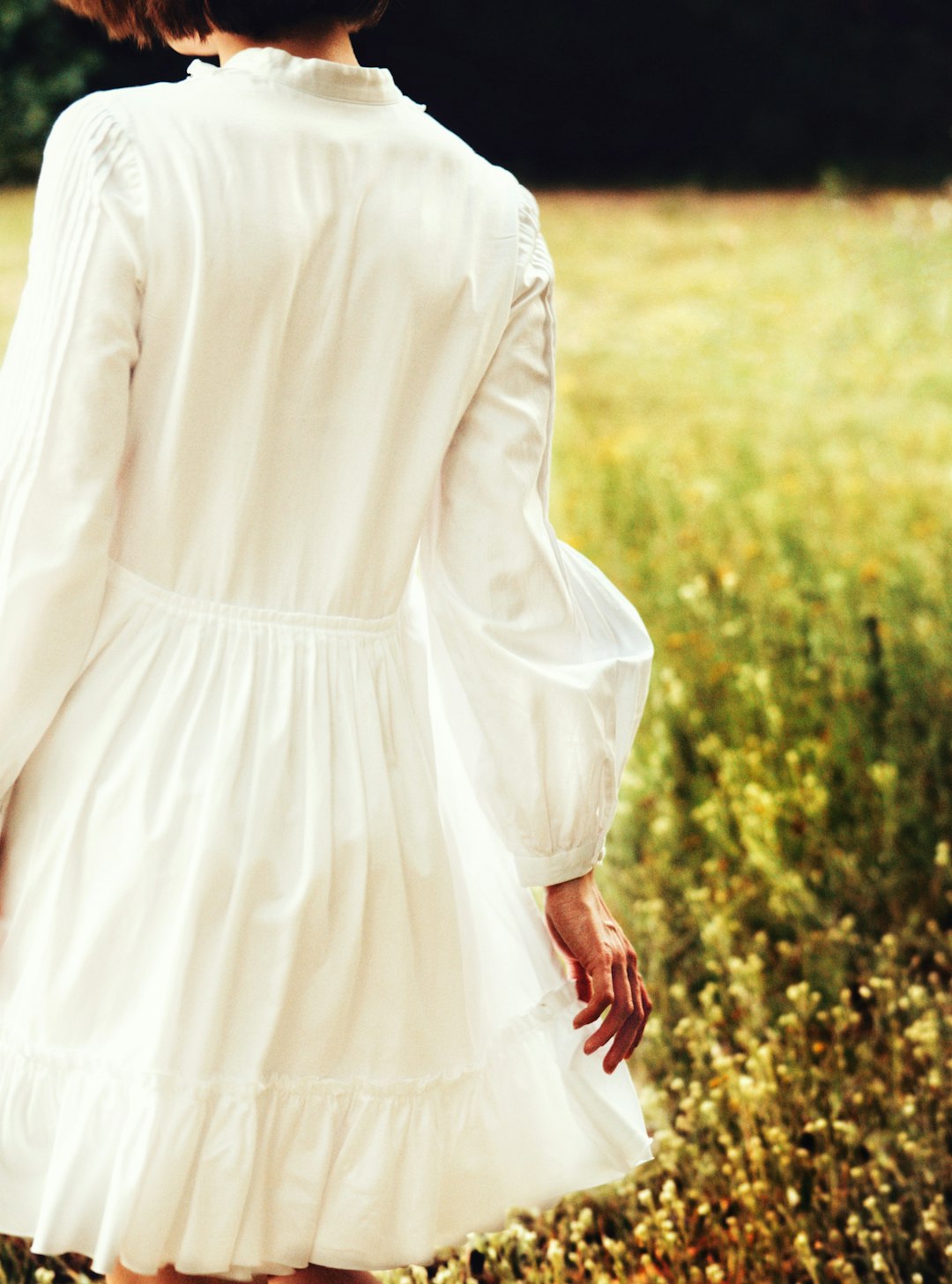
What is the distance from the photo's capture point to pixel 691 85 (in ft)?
39.4

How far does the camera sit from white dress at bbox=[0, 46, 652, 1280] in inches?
44.1

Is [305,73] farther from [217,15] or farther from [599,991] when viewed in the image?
[599,991]

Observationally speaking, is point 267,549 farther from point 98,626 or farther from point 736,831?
point 736,831

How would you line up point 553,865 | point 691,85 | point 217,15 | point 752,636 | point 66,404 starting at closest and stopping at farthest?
point 66,404
point 217,15
point 553,865
point 752,636
point 691,85

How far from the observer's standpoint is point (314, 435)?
121cm

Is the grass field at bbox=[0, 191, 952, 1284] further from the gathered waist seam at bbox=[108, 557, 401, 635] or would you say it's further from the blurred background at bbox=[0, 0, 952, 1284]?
the gathered waist seam at bbox=[108, 557, 401, 635]

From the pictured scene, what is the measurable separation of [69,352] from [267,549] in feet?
0.72

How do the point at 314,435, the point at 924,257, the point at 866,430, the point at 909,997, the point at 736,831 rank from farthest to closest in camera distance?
the point at 924,257, the point at 866,430, the point at 736,831, the point at 909,997, the point at 314,435

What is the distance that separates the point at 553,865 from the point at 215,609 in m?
0.37

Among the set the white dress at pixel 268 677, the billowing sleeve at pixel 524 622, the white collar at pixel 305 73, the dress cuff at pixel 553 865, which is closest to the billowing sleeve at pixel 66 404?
the white dress at pixel 268 677

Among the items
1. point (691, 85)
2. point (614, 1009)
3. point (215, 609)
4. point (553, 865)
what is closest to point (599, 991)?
point (614, 1009)

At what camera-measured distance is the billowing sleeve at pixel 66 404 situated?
3.59 feet

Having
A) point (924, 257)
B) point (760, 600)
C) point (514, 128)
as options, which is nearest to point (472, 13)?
point (514, 128)

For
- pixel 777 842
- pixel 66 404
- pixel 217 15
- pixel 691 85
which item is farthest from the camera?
pixel 691 85
